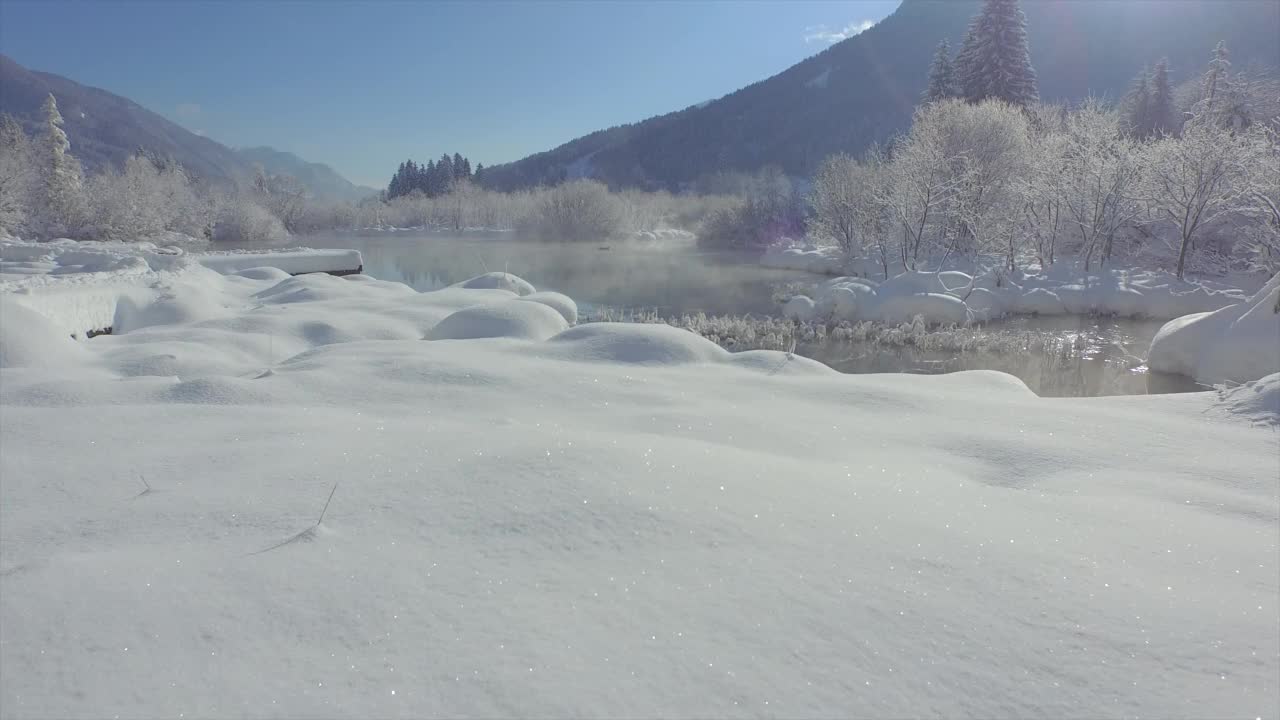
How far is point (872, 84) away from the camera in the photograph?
111 m

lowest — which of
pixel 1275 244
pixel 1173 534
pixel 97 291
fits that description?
pixel 1173 534

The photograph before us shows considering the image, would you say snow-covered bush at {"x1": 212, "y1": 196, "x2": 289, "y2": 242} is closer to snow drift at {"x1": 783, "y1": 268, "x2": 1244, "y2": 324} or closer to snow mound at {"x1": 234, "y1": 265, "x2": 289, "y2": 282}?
snow mound at {"x1": 234, "y1": 265, "x2": 289, "y2": 282}

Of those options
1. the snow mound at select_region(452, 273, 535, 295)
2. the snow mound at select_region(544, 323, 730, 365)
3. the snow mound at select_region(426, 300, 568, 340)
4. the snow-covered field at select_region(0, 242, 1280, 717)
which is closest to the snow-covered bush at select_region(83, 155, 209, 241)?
the snow mound at select_region(452, 273, 535, 295)

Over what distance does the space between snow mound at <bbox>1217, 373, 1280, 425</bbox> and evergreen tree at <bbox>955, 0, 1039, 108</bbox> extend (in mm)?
31651

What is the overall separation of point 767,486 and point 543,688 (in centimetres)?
135

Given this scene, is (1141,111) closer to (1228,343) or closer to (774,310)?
(774,310)

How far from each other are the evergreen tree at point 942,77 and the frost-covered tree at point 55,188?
45.8m

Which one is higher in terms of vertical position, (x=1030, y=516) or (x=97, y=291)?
(x=97, y=291)

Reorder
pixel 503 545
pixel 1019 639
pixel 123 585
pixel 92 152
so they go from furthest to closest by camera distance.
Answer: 1. pixel 92 152
2. pixel 503 545
3. pixel 123 585
4. pixel 1019 639

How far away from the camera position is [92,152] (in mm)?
124125

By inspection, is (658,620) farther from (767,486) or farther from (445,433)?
(445,433)

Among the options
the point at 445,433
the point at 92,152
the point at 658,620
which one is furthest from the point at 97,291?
the point at 92,152

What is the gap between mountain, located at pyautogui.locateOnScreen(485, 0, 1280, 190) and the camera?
8812cm

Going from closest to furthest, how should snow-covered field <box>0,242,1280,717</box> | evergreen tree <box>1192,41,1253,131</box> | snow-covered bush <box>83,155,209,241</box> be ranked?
1. snow-covered field <box>0,242,1280,717</box>
2. evergreen tree <box>1192,41,1253,131</box>
3. snow-covered bush <box>83,155,209,241</box>
